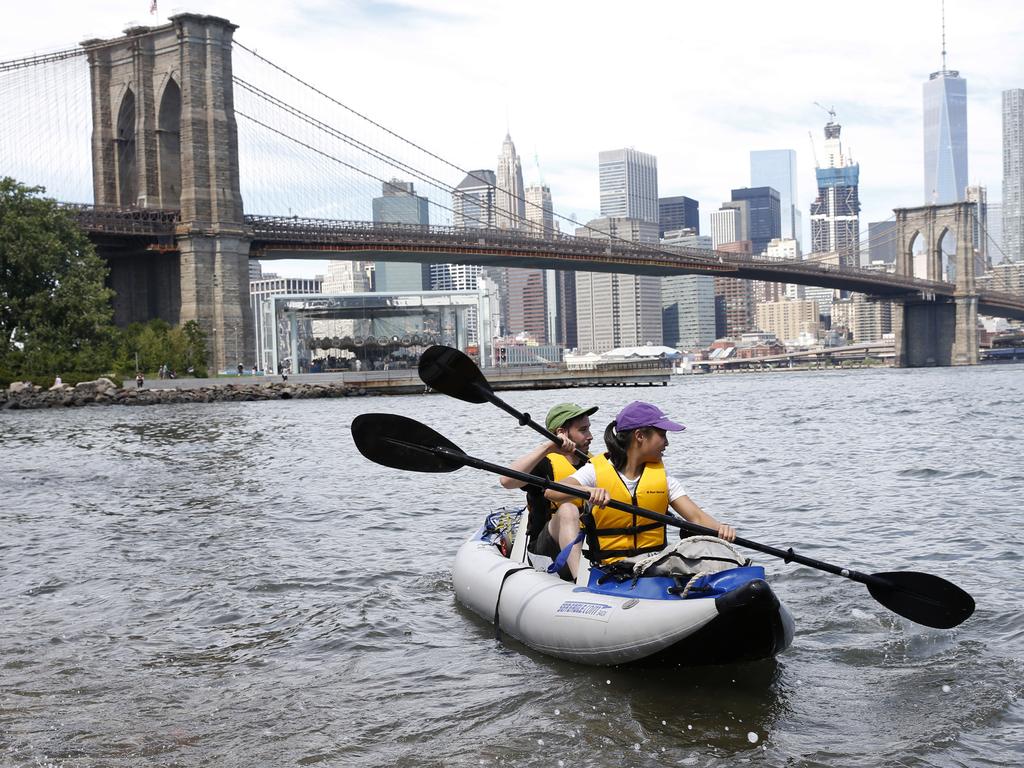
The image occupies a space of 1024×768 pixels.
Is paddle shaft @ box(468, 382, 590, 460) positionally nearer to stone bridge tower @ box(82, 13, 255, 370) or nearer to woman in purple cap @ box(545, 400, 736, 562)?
woman in purple cap @ box(545, 400, 736, 562)

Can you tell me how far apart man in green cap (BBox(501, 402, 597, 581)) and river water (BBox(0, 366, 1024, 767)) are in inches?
26.6

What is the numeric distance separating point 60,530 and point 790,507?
7672 millimetres

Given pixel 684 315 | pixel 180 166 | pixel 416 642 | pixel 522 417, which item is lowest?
pixel 416 642

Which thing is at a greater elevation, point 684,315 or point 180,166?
point 180,166

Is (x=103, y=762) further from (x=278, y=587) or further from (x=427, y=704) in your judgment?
(x=278, y=587)

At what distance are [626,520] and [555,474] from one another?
81 centimetres

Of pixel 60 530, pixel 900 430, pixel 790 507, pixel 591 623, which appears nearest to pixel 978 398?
pixel 900 430

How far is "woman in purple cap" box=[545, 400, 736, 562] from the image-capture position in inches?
227

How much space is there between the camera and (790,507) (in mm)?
12055

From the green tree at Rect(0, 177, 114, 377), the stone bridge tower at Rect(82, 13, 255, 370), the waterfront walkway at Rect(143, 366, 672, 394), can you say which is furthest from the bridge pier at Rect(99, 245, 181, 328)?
the green tree at Rect(0, 177, 114, 377)

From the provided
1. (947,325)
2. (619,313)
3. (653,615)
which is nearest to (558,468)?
(653,615)

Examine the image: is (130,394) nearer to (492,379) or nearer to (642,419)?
(492,379)

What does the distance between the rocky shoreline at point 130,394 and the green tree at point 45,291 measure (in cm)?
261

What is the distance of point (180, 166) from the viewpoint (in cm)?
5522
